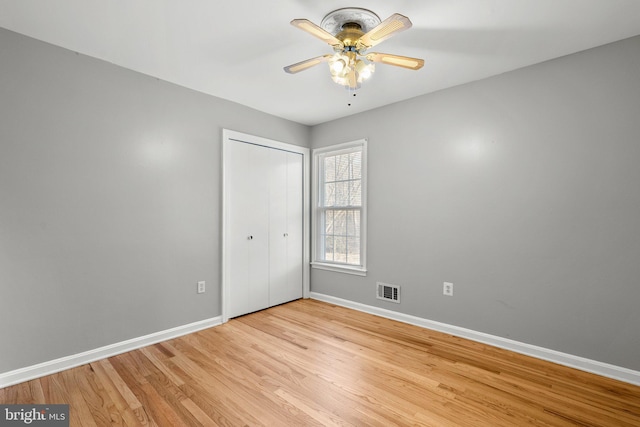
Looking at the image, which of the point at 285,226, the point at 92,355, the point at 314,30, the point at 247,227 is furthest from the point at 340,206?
the point at 92,355

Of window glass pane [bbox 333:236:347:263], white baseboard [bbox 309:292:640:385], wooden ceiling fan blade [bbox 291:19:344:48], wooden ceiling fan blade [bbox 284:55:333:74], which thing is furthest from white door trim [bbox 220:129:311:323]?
wooden ceiling fan blade [bbox 291:19:344:48]

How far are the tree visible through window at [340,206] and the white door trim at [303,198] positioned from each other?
143mm

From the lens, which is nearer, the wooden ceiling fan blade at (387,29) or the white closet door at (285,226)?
the wooden ceiling fan blade at (387,29)

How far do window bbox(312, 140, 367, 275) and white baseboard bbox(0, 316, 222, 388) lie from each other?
5.65 feet

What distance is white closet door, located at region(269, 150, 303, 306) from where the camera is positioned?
3.81 metres

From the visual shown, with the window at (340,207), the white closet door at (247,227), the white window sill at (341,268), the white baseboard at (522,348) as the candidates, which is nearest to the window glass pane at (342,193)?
the window at (340,207)

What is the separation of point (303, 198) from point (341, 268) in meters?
1.10

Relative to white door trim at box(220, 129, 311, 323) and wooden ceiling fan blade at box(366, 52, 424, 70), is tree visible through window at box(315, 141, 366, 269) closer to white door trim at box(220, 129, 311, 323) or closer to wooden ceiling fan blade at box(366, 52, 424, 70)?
white door trim at box(220, 129, 311, 323)

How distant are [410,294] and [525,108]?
2.06 m

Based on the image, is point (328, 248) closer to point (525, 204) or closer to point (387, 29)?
point (525, 204)

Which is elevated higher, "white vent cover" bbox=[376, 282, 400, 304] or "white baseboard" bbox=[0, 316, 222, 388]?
"white vent cover" bbox=[376, 282, 400, 304]

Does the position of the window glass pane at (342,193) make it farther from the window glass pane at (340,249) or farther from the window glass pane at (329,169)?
the window glass pane at (340,249)

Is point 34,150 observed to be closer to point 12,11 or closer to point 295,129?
point 12,11

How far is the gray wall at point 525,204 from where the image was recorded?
219 centimetres
